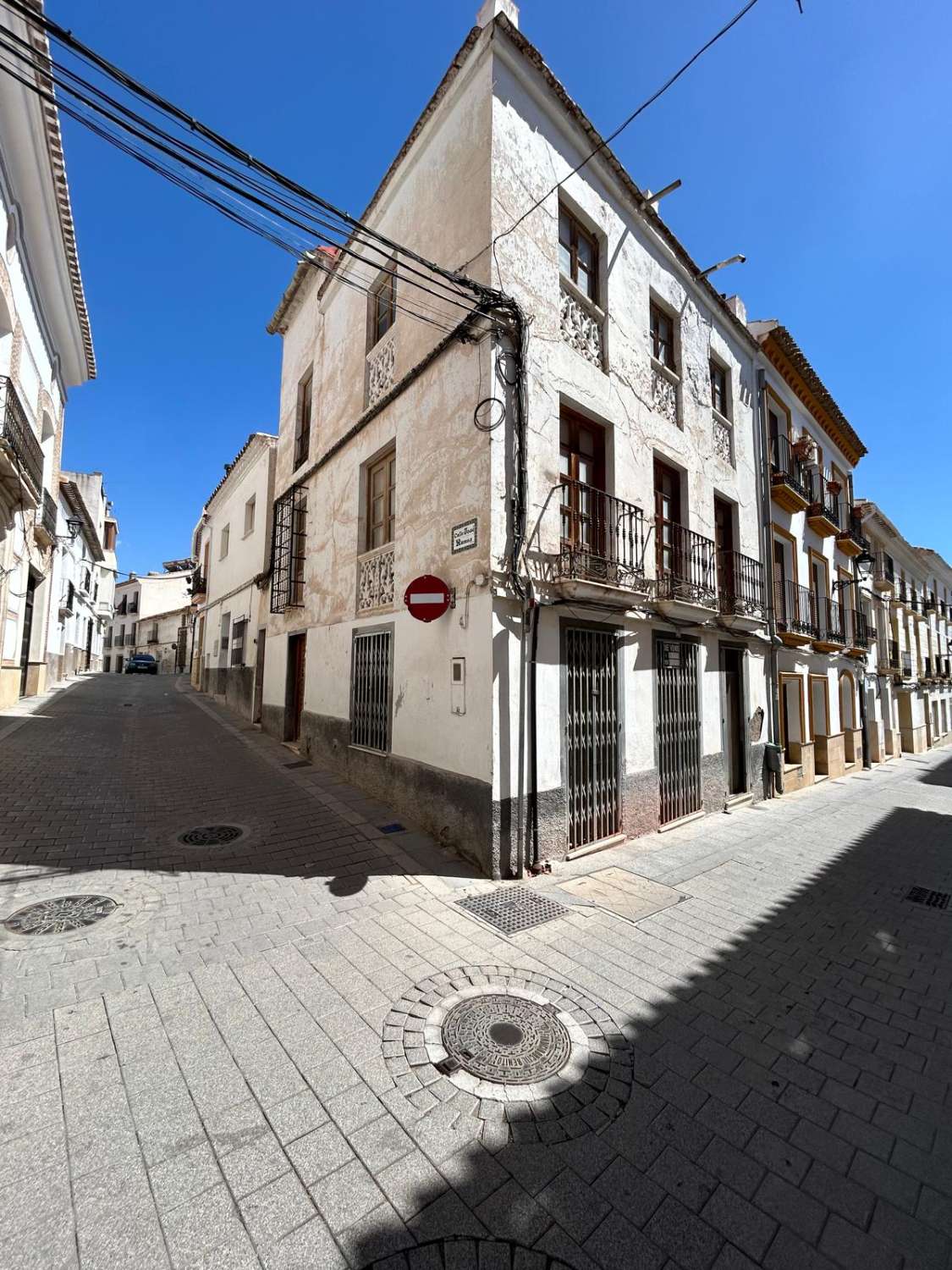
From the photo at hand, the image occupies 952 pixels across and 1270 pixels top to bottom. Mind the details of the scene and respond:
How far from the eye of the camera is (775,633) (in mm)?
10852

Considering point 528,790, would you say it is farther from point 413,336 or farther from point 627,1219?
point 413,336

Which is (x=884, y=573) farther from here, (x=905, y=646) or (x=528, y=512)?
(x=528, y=512)

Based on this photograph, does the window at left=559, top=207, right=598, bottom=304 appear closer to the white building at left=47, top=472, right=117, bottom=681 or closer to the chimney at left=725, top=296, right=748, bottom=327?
the chimney at left=725, top=296, right=748, bottom=327

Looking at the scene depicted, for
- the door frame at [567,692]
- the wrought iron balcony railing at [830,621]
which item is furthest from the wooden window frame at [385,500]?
the wrought iron balcony railing at [830,621]

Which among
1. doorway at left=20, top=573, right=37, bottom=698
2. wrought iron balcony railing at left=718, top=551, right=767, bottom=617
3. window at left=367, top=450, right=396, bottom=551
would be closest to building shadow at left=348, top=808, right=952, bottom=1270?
window at left=367, top=450, right=396, bottom=551

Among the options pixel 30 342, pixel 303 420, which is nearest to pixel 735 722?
pixel 303 420

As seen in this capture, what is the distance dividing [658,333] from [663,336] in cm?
15

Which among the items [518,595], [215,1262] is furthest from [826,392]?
[215,1262]

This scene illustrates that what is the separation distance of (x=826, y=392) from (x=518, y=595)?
13657mm

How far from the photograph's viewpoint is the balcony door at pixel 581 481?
661 cm

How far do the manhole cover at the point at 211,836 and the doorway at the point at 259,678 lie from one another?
7668mm

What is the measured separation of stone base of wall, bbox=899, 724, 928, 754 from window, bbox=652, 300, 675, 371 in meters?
19.7

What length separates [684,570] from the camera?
27.7 feet

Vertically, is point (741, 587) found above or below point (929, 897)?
above
